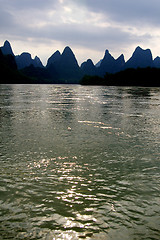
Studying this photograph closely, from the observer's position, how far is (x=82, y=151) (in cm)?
1262

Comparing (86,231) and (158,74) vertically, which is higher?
(158,74)

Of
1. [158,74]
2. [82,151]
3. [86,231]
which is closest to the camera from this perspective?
[86,231]

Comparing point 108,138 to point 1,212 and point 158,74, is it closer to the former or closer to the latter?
point 1,212

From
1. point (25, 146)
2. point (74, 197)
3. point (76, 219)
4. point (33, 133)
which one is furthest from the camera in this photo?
point (33, 133)

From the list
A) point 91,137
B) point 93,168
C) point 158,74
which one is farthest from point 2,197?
point 158,74

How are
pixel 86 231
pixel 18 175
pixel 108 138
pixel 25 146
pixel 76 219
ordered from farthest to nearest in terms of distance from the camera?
1. pixel 108 138
2. pixel 25 146
3. pixel 18 175
4. pixel 76 219
5. pixel 86 231

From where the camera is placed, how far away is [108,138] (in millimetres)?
15898

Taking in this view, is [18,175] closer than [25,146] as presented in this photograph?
Yes

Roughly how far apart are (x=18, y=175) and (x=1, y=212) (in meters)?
2.69

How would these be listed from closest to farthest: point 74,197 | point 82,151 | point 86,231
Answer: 1. point 86,231
2. point 74,197
3. point 82,151

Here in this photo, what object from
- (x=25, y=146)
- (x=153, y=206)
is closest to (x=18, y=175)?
(x=25, y=146)

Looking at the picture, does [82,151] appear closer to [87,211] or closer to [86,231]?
[87,211]

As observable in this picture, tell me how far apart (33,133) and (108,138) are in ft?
21.0

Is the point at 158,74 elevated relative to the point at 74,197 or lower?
elevated
